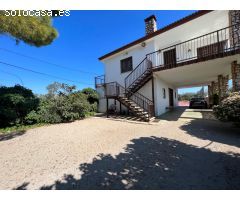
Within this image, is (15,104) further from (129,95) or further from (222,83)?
(222,83)

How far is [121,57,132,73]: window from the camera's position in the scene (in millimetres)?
11859

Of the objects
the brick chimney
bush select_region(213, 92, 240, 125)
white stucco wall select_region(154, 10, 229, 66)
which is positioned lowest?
bush select_region(213, 92, 240, 125)

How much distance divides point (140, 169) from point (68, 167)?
169 centimetres

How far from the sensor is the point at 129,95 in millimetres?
10742

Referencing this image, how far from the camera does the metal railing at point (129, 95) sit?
9.80m

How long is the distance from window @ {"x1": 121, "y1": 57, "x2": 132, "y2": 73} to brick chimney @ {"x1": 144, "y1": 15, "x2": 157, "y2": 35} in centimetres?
285

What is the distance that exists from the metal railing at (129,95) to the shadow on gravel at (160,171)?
197 inches

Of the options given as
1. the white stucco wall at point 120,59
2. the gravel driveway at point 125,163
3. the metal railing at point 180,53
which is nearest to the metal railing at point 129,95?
the white stucco wall at point 120,59

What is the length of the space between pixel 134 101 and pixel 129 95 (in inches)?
24.3

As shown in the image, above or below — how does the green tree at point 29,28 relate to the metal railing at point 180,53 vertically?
below

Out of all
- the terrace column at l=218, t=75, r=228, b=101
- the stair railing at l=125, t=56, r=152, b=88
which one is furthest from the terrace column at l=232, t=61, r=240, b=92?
the stair railing at l=125, t=56, r=152, b=88

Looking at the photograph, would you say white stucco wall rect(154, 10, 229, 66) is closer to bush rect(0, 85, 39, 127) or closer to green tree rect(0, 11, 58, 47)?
green tree rect(0, 11, 58, 47)

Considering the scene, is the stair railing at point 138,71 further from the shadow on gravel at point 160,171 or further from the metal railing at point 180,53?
the shadow on gravel at point 160,171

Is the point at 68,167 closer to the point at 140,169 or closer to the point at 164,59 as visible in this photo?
the point at 140,169
